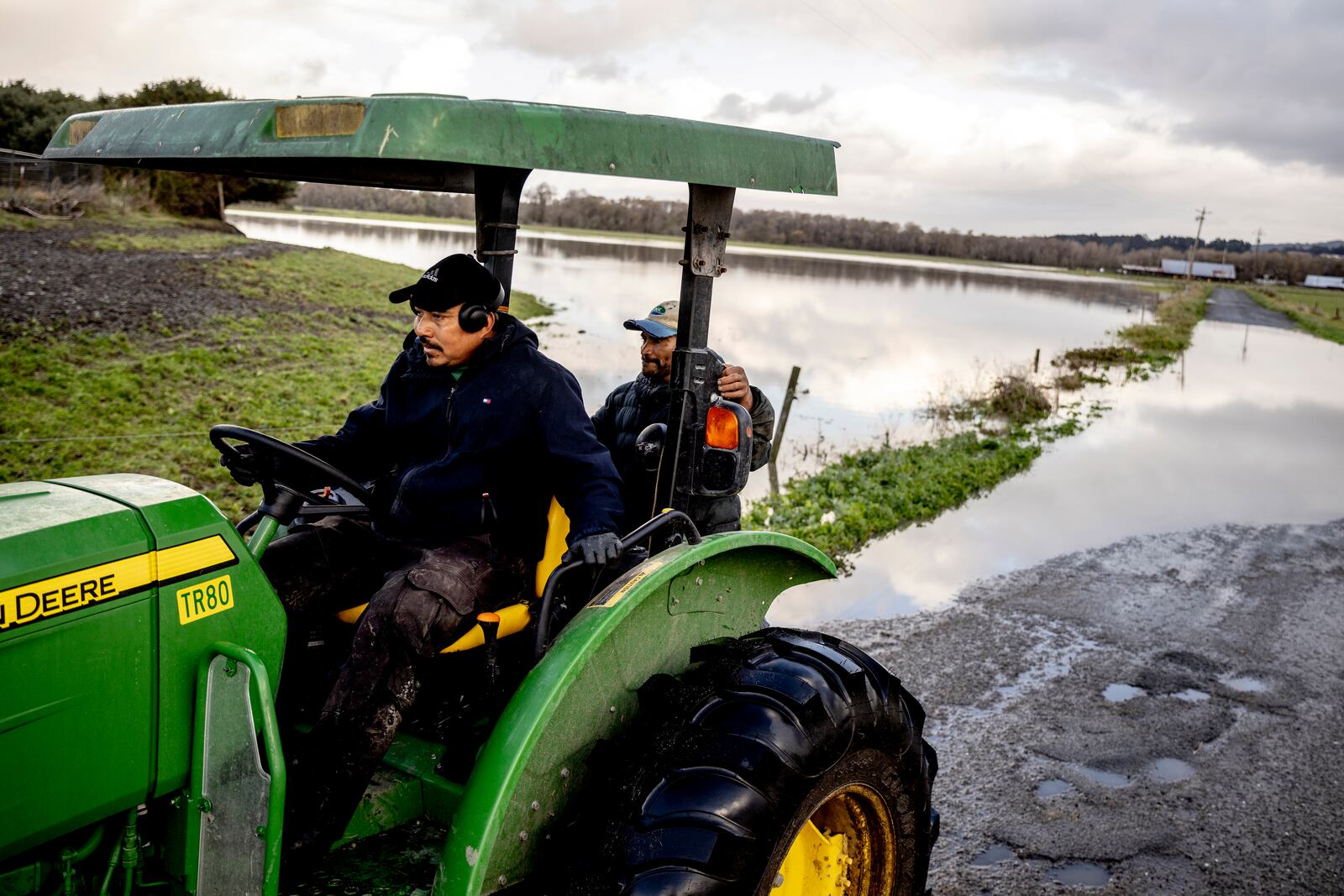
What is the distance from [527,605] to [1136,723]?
3.43 metres

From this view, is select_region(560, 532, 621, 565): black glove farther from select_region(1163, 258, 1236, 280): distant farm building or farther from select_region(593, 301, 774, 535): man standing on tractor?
A: select_region(1163, 258, 1236, 280): distant farm building

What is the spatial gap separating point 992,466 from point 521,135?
9717 mm

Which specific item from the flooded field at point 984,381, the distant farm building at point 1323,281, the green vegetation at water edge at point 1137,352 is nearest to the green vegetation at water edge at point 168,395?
the flooded field at point 984,381

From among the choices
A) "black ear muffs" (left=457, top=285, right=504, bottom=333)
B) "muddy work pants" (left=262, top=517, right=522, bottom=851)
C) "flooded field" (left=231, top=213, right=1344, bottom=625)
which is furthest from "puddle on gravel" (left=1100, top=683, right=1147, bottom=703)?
"black ear muffs" (left=457, top=285, right=504, bottom=333)

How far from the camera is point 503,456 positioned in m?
2.74

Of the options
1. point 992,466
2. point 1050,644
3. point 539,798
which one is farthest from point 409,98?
point 992,466

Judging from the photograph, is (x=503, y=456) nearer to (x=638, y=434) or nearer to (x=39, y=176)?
(x=638, y=434)

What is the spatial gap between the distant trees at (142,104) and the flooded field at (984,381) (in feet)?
20.8

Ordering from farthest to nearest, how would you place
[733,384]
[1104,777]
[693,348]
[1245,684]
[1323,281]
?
[1323,281] → [1245,684] → [1104,777] → [733,384] → [693,348]

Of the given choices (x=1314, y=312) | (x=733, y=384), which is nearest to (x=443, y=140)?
(x=733, y=384)

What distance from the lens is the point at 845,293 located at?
142 feet

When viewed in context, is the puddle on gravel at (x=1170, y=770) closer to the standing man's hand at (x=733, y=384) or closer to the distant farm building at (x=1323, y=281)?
the standing man's hand at (x=733, y=384)

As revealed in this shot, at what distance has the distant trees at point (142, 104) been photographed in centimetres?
3216

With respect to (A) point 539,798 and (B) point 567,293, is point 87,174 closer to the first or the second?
(B) point 567,293
